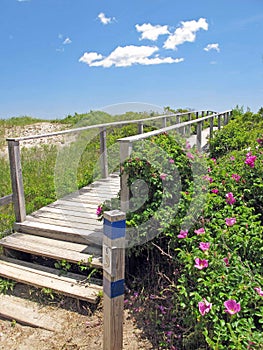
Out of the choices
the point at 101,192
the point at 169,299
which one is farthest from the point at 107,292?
the point at 101,192

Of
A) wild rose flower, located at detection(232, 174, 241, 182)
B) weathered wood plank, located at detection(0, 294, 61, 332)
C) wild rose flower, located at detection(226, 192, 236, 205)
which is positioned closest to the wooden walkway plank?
weathered wood plank, located at detection(0, 294, 61, 332)

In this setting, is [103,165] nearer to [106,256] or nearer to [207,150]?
[207,150]

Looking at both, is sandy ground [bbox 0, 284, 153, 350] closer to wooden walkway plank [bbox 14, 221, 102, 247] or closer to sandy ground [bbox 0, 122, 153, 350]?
sandy ground [bbox 0, 122, 153, 350]

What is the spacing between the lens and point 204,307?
1.70 m

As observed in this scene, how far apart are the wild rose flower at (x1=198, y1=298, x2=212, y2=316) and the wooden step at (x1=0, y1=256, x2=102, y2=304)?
3.51 ft

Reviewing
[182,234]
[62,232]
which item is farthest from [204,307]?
[62,232]

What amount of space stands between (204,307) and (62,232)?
6.37 feet

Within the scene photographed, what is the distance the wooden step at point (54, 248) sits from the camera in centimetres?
288

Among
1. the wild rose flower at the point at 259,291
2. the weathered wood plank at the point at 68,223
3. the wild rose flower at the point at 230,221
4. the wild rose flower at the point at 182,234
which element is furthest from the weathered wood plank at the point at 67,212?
the wild rose flower at the point at 259,291

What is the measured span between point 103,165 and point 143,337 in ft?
11.6

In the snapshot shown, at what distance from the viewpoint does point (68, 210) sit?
391 cm

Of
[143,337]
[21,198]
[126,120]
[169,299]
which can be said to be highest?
[126,120]

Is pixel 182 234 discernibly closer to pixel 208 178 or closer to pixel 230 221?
pixel 230 221

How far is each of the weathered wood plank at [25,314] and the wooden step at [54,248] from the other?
1.60ft
